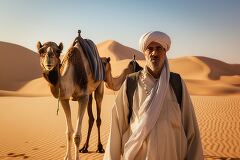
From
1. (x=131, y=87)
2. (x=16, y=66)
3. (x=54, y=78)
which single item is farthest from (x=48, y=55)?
(x=16, y=66)

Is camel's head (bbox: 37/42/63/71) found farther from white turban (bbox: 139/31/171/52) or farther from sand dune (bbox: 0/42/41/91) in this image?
sand dune (bbox: 0/42/41/91)

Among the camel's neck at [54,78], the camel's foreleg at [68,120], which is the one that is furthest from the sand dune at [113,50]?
the camel's neck at [54,78]

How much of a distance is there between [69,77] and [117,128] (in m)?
4.23

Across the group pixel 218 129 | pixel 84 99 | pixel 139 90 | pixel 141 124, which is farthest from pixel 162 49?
pixel 218 129

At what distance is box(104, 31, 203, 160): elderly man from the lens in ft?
10.2

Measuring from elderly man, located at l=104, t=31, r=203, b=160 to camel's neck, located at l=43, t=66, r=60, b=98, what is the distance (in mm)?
3507

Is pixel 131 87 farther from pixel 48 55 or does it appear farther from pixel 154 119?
pixel 48 55

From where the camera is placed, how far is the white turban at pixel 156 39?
10.8 feet

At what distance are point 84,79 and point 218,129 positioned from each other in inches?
391

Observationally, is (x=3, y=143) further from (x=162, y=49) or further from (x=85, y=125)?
(x=162, y=49)

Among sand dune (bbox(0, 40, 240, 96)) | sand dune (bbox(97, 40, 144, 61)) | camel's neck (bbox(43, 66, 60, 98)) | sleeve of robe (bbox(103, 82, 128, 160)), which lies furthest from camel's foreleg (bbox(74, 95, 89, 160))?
sand dune (bbox(97, 40, 144, 61))

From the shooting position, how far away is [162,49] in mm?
3361

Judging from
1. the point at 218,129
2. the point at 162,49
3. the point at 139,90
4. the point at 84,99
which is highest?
the point at 162,49

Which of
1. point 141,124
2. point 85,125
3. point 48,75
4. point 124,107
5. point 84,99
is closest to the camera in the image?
point 141,124
